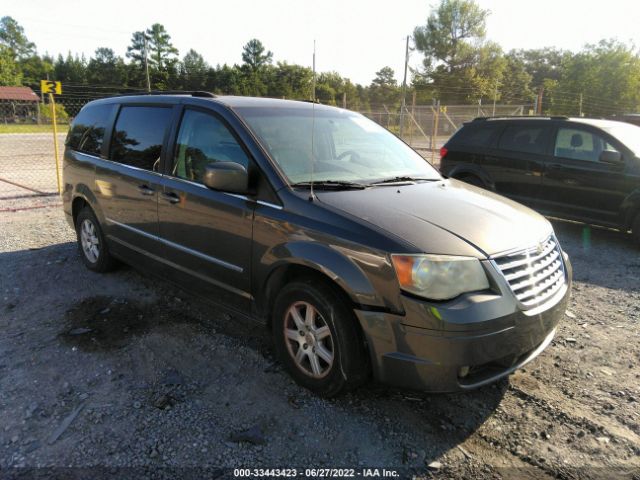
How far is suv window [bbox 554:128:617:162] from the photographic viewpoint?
22.3ft

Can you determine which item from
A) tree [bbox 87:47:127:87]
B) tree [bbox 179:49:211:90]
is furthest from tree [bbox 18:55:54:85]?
tree [bbox 179:49:211:90]

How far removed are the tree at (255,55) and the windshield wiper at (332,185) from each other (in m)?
70.5

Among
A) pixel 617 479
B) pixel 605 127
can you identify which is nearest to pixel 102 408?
pixel 617 479

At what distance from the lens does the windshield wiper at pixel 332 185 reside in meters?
3.16

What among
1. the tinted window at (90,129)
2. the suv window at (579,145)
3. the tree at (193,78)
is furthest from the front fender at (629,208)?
the tree at (193,78)

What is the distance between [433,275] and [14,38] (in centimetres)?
12973

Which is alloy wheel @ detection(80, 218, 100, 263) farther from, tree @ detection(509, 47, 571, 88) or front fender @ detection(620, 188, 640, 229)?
tree @ detection(509, 47, 571, 88)

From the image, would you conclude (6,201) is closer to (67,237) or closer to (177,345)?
(67,237)

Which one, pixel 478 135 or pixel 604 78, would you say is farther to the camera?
pixel 604 78

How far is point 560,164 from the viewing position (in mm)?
7105

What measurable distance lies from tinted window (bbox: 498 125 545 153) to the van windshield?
4.02 meters

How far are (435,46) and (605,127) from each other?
61763 mm

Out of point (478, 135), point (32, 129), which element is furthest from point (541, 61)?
point (478, 135)

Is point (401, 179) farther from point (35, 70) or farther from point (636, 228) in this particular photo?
point (35, 70)
